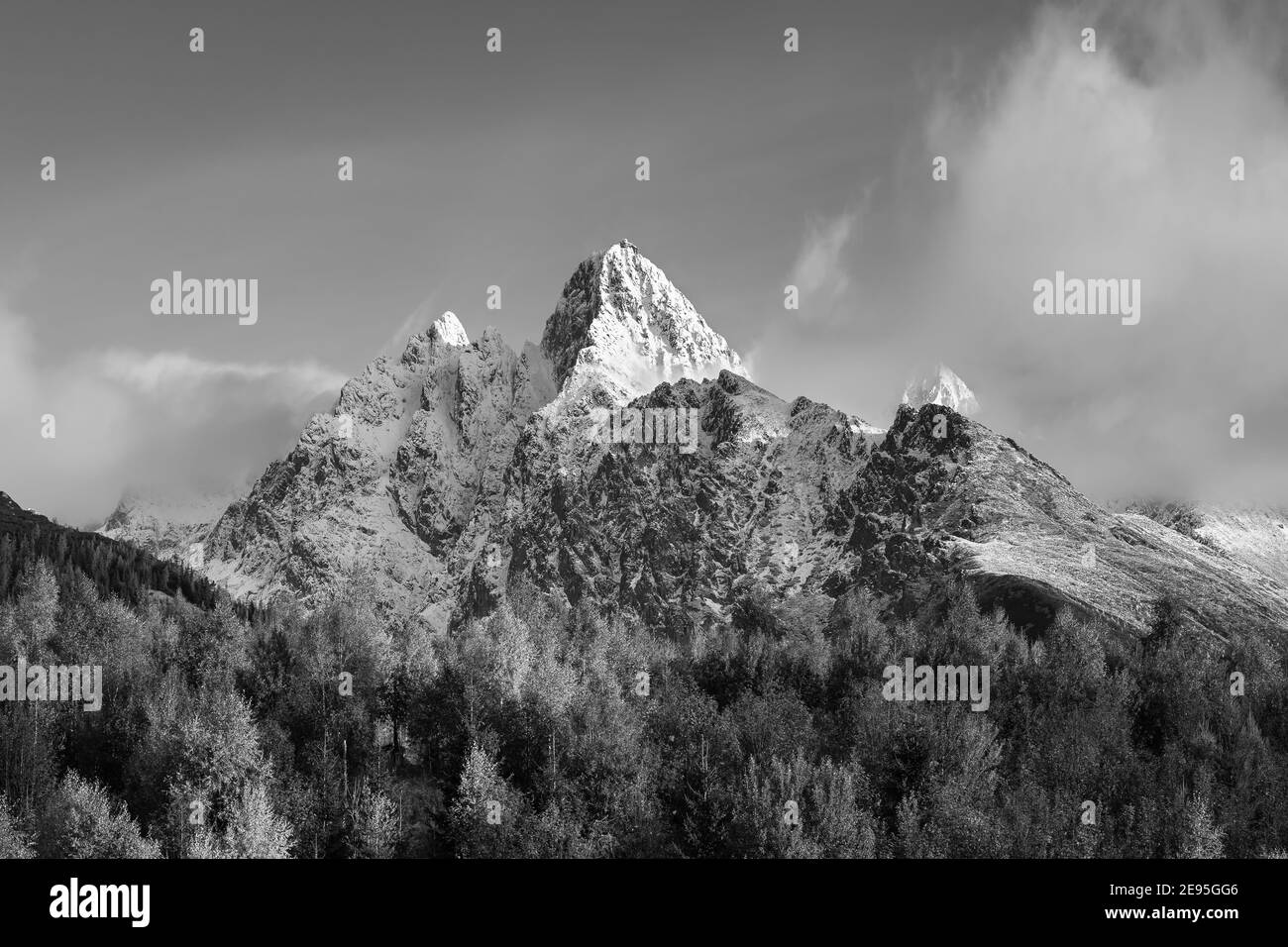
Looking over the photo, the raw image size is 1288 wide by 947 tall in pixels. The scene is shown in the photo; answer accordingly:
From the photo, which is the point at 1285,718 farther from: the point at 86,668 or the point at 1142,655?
the point at 86,668

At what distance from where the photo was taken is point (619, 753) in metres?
120

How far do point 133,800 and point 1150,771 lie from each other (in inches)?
3940

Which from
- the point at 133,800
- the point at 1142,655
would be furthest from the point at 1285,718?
the point at 133,800

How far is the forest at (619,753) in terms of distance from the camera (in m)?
103

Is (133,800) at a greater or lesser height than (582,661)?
lesser

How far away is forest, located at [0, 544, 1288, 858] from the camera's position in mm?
103438
